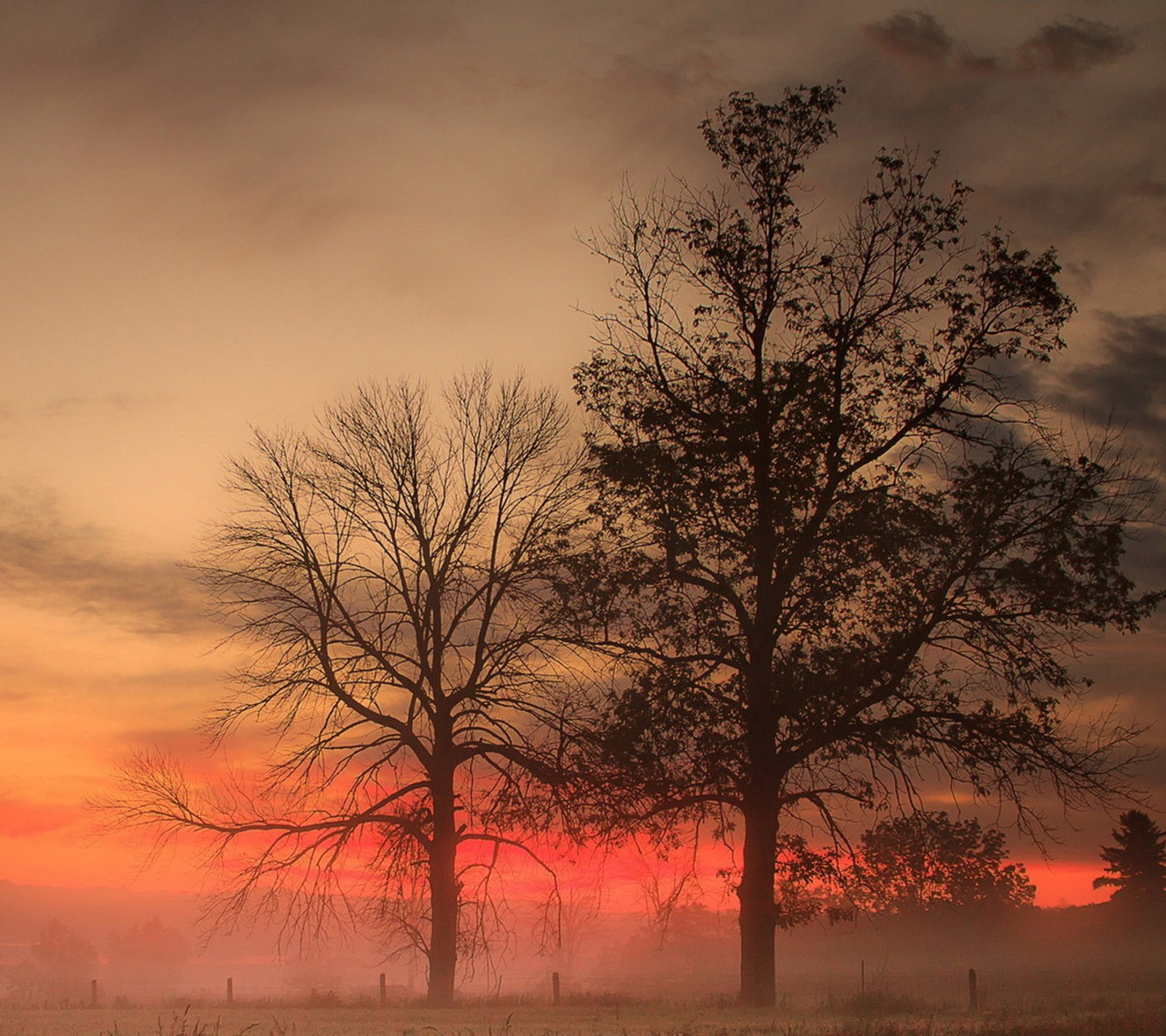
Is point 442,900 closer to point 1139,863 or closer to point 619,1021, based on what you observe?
point 619,1021

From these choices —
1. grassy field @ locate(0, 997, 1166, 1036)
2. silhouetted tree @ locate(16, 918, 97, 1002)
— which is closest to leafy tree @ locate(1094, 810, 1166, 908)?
grassy field @ locate(0, 997, 1166, 1036)

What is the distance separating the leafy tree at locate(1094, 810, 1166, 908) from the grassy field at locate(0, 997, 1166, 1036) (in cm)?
5216

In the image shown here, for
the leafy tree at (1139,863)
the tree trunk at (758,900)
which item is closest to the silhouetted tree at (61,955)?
the leafy tree at (1139,863)

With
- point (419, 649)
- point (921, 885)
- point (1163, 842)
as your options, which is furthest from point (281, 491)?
point (1163, 842)

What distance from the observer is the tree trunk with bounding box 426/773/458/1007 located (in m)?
29.6

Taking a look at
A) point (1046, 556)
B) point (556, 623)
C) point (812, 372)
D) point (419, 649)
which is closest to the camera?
point (1046, 556)

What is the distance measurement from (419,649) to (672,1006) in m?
10.6

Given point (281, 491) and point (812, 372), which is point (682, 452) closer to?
point (812, 372)

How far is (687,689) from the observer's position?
950 inches

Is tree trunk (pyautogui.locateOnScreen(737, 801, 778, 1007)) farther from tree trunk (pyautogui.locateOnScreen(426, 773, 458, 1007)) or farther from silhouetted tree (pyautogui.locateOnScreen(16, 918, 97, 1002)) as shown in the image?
silhouetted tree (pyautogui.locateOnScreen(16, 918, 97, 1002))

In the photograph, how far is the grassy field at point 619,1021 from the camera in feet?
62.1

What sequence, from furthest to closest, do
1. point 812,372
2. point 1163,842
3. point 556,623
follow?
1. point 1163,842
2. point 556,623
3. point 812,372

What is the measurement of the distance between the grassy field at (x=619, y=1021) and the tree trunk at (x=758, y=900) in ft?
3.13

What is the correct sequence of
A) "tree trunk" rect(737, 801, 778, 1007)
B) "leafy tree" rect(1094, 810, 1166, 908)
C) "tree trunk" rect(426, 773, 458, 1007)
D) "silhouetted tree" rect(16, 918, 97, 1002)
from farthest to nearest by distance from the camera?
"silhouetted tree" rect(16, 918, 97, 1002)
"leafy tree" rect(1094, 810, 1166, 908)
"tree trunk" rect(426, 773, 458, 1007)
"tree trunk" rect(737, 801, 778, 1007)
